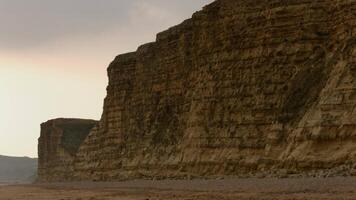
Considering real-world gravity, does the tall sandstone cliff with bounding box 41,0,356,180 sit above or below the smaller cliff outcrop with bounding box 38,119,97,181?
above

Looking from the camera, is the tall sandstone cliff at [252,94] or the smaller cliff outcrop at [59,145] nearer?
the tall sandstone cliff at [252,94]

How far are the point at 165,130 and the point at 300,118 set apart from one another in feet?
54.3

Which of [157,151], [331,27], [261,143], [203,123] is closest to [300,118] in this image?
[261,143]

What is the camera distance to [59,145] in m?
79.9

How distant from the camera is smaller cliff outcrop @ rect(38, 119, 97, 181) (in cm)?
7750

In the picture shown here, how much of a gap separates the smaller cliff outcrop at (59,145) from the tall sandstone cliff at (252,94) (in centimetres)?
2952

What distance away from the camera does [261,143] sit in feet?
103

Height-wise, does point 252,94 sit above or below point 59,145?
above

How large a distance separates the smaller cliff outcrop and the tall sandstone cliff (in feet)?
96.8

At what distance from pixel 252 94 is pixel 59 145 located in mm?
50007

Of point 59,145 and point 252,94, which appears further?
point 59,145

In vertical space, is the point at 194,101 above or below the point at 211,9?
below

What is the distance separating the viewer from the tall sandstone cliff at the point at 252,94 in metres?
26.2

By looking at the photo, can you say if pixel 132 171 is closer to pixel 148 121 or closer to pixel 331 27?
pixel 148 121
